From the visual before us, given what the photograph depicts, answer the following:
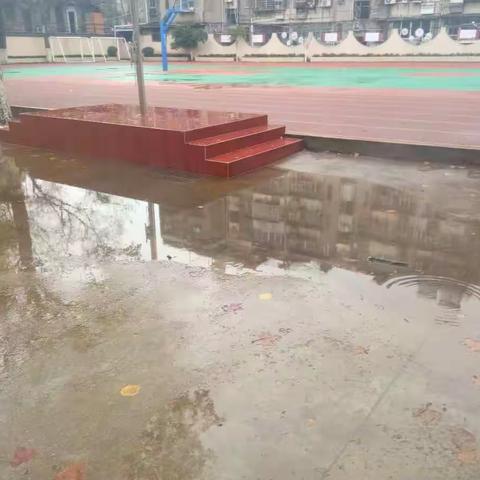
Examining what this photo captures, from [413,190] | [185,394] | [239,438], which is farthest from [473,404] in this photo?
[413,190]

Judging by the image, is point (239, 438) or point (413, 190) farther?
point (413, 190)

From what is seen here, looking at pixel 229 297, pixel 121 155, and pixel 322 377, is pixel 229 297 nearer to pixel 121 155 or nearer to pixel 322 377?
pixel 322 377

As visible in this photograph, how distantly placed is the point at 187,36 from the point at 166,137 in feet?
128

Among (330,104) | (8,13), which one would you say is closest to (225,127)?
(330,104)

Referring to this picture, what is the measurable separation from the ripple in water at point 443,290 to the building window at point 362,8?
1948 inches

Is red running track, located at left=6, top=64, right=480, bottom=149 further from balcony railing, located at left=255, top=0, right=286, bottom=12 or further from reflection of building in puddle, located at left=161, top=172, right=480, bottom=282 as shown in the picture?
balcony railing, located at left=255, top=0, right=286, bottom=12

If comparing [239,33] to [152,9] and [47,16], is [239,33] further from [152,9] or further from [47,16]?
[47,16]

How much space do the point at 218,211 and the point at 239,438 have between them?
3.60 metres

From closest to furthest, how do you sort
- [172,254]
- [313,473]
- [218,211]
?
[313,473]
[172,254]
[218,211]

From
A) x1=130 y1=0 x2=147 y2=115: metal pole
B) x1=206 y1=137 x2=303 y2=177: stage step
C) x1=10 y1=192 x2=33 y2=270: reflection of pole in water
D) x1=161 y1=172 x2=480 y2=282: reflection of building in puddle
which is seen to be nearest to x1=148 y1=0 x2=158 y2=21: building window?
x1=130 y1=0 x2=147 y2=115: metal pole

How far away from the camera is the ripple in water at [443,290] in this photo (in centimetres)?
354

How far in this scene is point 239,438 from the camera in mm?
2438

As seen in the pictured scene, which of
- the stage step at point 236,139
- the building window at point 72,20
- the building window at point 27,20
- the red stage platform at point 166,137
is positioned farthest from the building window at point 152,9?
the stage step at point 236,139

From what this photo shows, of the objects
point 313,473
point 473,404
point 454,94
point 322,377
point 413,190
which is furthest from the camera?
point 454,94
